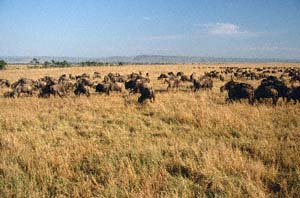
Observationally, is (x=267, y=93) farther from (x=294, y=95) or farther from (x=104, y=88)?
(x=104, y=88)

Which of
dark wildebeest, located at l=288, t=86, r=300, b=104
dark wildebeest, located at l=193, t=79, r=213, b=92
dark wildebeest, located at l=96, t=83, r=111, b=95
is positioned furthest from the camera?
dark wildebeest, located at l=193, t=79, r=213, b=92

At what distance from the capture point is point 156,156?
25.1 ft

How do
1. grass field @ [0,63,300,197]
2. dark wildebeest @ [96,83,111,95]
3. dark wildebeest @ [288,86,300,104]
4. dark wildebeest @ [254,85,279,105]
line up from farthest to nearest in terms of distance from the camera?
dark wildebeest @ [96,83,111,95], dark wildebeest @ [288,86,300,104], dark wildebeest @ [254,85,279,105], grass field @ [0,63,300,197]

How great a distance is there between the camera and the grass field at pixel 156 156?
609cm

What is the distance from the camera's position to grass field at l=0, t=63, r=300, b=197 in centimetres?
609

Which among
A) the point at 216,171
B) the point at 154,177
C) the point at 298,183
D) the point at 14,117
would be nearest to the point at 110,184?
the point at 154,177

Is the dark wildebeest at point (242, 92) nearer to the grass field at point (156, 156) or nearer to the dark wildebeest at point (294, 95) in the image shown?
the dark wildebeest at point (294, 95)

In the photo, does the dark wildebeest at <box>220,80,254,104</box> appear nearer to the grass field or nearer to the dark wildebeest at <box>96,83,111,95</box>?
the grass field

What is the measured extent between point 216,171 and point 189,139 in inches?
120

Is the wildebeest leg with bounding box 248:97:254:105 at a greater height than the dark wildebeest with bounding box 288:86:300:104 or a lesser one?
lesser

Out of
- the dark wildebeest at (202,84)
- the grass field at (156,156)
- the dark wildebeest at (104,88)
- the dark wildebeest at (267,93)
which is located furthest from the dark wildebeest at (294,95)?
the dark wildebeest at (104,88)

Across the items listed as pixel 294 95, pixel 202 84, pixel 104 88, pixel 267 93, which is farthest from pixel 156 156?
pixel 202 84

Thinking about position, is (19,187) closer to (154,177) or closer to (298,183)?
(154,177)

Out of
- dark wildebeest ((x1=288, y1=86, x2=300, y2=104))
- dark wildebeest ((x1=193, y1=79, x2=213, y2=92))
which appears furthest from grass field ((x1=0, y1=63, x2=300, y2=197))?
dark wildebeest ((x1=193, y1=79, x2=213, y2=92))
